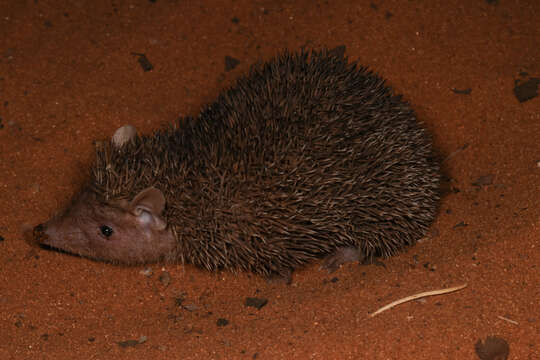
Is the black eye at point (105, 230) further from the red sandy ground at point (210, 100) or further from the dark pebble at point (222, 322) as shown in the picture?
the dark pebble at point (222, 322)

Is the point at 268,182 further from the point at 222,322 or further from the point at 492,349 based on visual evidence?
the point at 492,349

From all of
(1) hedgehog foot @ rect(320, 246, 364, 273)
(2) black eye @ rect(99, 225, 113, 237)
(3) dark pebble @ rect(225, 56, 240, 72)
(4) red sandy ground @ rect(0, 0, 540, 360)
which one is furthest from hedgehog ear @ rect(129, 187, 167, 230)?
(3) dark pebble @ rect(225, 56, 240, 72)

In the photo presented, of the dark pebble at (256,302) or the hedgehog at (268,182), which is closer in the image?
the hedgehog at (268,182)

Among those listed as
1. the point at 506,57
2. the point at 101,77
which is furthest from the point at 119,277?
the point at 506,57

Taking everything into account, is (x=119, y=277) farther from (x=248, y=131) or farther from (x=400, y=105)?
(x=400, y=105)

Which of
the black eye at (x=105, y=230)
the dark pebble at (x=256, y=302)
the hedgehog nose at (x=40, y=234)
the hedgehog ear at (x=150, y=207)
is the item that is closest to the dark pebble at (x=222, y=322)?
the dark pebble at (x=256, y=302)

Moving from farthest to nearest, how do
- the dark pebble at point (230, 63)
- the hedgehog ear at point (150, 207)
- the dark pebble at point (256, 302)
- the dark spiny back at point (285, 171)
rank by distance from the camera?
the dark pebble at point (230, 63) → the dark pebble at point (256, 302) → the dark spiny back at point (285, 171) → the hedgehog ear at point (150, 207)

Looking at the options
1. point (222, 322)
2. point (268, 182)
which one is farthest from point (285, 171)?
point (222, 322)
